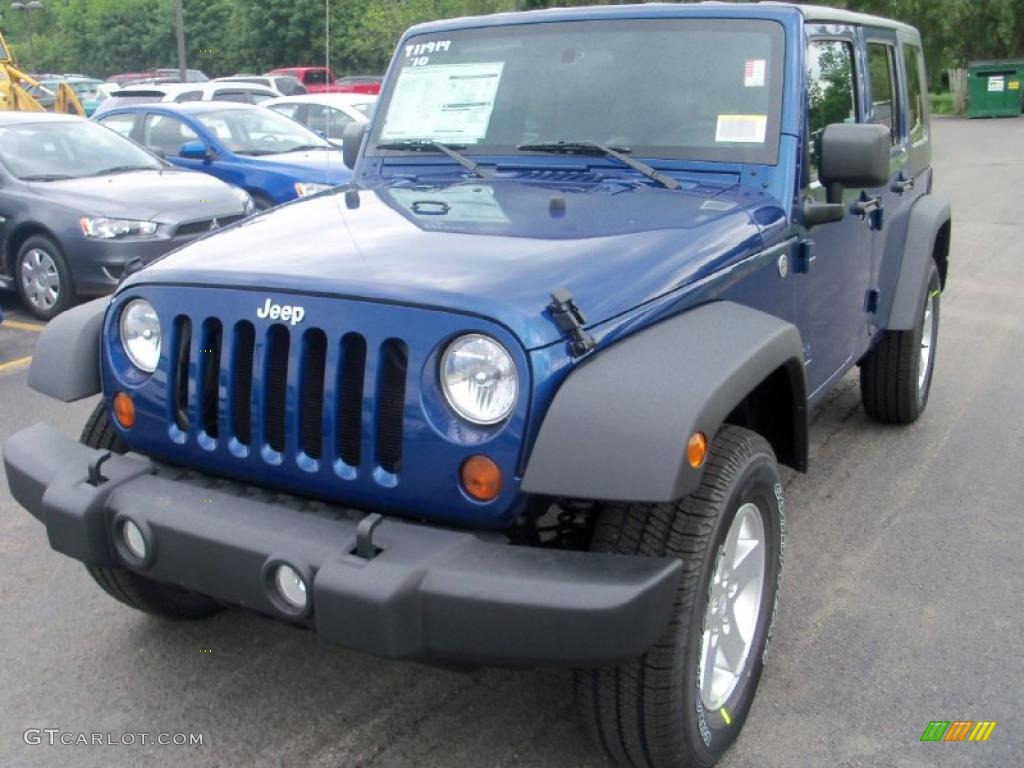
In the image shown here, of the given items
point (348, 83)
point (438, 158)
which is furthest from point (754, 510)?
point (348, 83)

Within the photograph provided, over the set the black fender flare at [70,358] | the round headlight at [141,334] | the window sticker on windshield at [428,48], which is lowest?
the black fender flare at [70,358]

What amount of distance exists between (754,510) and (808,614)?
0.97m

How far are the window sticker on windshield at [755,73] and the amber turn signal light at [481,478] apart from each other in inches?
74.3

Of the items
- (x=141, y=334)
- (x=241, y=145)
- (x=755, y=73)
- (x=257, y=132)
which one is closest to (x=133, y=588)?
(x=141, y=334)

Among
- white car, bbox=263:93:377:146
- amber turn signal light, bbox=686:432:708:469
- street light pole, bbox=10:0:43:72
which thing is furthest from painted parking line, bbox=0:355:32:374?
street light pole, bbox=10:0:43:72

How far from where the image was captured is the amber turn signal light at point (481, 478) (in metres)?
2.46

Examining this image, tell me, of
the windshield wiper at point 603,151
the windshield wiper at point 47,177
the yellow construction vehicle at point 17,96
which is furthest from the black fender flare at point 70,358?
the yellow construction vehicle at point 17,96

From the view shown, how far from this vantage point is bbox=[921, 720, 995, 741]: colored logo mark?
3039 mm

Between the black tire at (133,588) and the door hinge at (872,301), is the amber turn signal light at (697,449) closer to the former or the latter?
the black tire at (133,588)

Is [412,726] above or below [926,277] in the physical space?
below

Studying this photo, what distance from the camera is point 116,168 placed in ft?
30.8

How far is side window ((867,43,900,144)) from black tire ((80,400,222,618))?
10.5ft

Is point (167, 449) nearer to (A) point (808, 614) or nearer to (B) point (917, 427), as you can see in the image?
(A) point (808, 614)

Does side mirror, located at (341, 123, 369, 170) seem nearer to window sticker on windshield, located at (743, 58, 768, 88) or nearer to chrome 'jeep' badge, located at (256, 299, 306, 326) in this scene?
window sticker on windshield, located at (743, 58, 768, 88)
